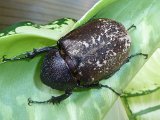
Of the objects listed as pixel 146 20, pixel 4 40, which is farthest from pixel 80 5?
pixel 4 40

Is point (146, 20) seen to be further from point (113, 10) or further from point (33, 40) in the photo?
point (33, 40)

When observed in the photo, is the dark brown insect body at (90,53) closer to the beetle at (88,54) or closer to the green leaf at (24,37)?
the beetle at (88,54)

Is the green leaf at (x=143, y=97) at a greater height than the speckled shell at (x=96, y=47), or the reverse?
the speckled shell at (x=96, y=47)

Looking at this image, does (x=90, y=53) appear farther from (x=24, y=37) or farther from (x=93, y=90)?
(x=24, y=37)

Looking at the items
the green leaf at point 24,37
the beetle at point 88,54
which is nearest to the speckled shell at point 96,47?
the beetle at point 88,54

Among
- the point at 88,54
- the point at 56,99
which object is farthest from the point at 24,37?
the point at 88,54

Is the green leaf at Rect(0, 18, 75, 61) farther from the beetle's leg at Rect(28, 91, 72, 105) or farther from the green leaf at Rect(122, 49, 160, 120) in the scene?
the green leaf at Rect(122, 49, 160, 120)

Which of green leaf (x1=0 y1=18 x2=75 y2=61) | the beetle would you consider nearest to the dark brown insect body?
the beetle
